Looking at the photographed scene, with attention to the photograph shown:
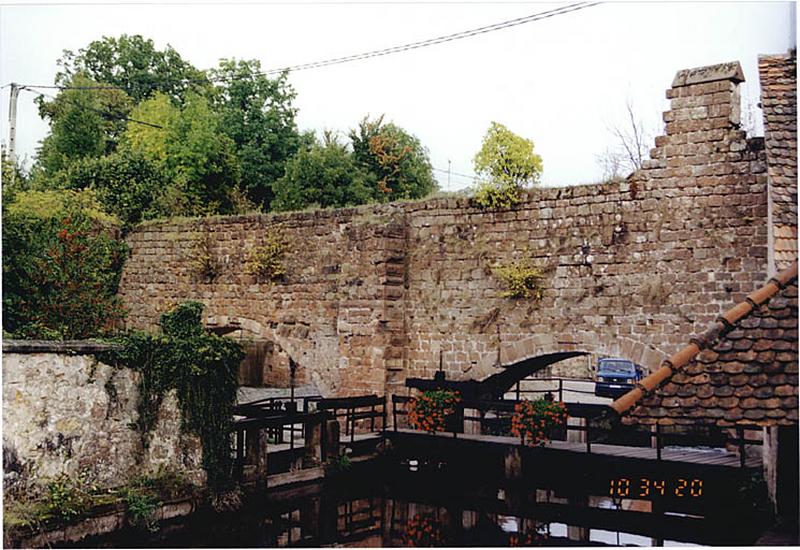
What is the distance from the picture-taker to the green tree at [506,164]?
1262 cm

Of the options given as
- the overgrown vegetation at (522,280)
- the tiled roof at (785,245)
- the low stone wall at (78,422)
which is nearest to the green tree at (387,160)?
the overgrown vegetation at (522,280)

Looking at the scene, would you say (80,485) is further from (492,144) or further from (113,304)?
(492,144)

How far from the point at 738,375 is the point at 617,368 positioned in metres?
16.1

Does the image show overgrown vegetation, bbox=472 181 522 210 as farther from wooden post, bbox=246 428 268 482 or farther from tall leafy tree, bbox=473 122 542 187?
wooden post, bbox=246 428 268 482

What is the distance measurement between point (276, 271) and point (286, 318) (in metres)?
0.73

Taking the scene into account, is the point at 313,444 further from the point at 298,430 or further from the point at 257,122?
the point at 257,122

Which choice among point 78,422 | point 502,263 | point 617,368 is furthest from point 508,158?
point 617,368

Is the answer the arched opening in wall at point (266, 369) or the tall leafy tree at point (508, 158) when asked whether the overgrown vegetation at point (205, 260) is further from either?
the arched opening in wall at point (266, 369)

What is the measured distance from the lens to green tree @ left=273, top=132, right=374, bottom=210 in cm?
2200

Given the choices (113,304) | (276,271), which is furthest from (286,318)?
(113,304)

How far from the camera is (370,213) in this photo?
46.2ft

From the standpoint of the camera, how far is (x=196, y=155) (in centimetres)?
2277
